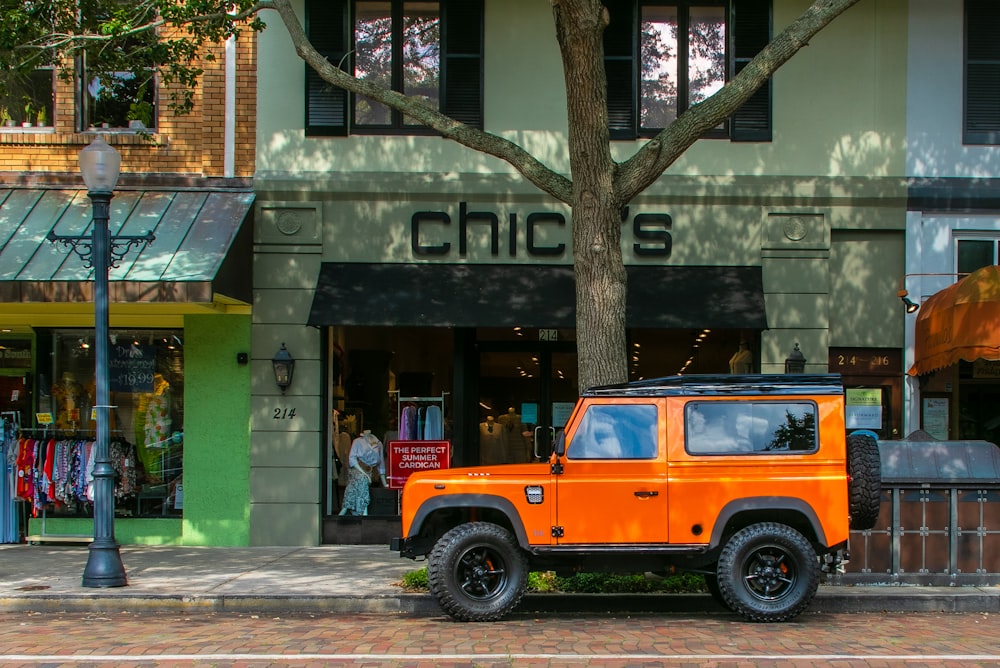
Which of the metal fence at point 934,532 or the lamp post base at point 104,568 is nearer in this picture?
the metal fence at point 934,532

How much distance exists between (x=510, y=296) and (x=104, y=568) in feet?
19.6

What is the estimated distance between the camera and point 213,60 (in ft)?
46.4

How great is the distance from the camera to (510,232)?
46.7 ft

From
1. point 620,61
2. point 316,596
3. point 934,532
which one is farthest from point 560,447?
point 620,61

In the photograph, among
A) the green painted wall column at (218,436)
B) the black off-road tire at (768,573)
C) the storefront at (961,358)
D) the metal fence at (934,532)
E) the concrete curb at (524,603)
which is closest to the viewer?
the black off-road tire at (768,573)

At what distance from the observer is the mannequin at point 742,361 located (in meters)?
14.5

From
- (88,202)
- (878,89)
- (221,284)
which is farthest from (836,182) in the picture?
(88,202)

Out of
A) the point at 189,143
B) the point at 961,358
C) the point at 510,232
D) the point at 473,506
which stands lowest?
the point at 473,506

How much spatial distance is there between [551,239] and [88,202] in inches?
242

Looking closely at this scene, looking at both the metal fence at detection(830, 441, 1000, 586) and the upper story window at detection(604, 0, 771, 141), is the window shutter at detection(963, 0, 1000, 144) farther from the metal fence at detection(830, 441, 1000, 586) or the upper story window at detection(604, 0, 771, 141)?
the metal fence at detection(830, 441, 1000, 586)

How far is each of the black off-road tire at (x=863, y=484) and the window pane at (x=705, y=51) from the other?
6.68 metres

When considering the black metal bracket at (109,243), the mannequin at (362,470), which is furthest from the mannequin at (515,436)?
the black metal bracket at (109,243)

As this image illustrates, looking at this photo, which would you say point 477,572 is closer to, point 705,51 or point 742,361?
point 742,361

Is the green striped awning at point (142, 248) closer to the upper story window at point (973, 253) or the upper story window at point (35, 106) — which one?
Answer: the upper story window at point (35, 106)
